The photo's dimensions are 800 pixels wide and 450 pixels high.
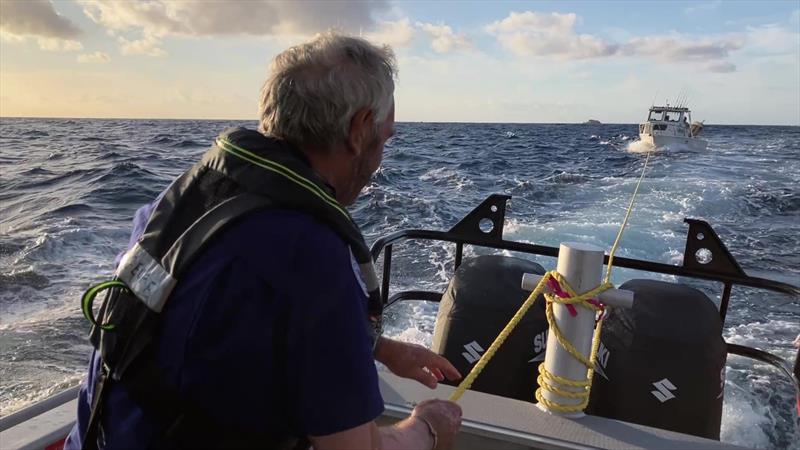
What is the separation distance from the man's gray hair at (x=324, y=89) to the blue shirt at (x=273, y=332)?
22cm

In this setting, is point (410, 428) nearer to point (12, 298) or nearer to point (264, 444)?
point (264, 444)

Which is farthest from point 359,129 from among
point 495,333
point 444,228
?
point 444,228

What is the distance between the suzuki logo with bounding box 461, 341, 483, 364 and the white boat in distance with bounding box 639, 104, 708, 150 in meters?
35.8

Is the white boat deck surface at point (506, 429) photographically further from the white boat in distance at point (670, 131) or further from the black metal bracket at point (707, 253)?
the white boat in distance at point (670, 131)

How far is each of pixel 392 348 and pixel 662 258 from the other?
8.10 m

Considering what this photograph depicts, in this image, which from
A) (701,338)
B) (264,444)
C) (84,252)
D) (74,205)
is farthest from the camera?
(74,205)

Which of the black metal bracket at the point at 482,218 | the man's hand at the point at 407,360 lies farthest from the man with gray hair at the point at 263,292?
the black metal bracket at the point at 482,218

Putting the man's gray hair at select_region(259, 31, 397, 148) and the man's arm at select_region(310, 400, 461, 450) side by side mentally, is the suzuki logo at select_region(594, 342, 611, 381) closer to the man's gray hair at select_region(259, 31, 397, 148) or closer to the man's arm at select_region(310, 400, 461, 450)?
the man's arm at select_region(310, 400, 461, 450)

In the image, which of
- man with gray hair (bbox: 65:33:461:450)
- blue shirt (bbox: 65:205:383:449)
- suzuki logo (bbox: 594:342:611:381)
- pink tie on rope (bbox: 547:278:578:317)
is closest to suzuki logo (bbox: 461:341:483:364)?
suzuki logo (bbox: 594:342:611:381)

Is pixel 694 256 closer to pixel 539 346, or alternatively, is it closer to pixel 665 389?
pixel 665 389

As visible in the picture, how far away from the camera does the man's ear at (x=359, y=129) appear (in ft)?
4.21

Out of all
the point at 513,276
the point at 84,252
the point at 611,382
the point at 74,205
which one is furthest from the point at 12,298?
the point at 611,382

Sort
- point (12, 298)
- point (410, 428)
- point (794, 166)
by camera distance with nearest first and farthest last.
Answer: point (410, 428), point (12, 298), point (794, 166)

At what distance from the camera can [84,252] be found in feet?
29.0
